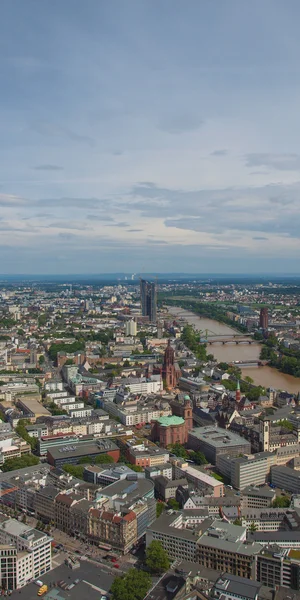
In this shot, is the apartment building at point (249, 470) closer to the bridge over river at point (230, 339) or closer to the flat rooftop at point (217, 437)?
the flat rooftop at point (217, 437)

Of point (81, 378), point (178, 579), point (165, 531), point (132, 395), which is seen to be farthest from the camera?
point (81, 378)

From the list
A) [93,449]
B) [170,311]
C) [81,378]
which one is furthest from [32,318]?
[93,449]

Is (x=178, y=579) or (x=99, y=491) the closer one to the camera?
(x=178, y=579)

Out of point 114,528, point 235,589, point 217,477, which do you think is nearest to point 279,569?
point 235,589

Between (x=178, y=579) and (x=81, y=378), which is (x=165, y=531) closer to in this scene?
(x=178, y=579)

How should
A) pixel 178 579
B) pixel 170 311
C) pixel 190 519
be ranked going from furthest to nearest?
pixel 170 311 → pixel 190 519 → pixel 178 579

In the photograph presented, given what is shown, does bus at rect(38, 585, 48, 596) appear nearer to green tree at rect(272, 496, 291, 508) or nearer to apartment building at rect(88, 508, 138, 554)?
apartment building at rect(88, 508, 138, 554)

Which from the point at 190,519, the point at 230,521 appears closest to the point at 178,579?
the point at 190,519
